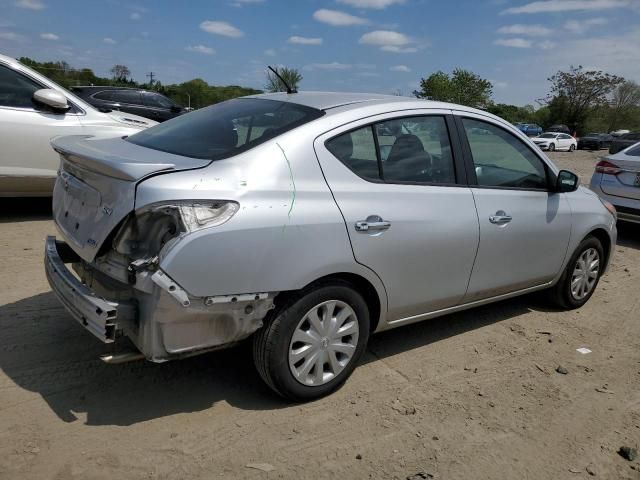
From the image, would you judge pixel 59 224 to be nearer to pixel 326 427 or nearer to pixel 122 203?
pixel 122 203

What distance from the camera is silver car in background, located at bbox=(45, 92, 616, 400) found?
2.58 meters

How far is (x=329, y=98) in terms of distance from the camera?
3592 millimetres

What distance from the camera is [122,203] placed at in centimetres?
261

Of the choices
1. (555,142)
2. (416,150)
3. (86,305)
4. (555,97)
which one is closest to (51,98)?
(86,305)

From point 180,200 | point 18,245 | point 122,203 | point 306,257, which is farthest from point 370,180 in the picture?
point 18,245

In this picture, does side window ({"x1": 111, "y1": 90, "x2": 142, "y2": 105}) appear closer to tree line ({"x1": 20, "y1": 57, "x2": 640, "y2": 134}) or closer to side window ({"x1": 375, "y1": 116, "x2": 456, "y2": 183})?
side window ({"x1": 375, "y1": 116, "x2": 456, "y2": 183})

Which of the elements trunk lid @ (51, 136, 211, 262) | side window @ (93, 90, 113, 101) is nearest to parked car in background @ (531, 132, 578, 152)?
side window @ (93, 90, 113, 101)

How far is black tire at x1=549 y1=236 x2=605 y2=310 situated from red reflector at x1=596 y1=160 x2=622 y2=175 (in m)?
3.42

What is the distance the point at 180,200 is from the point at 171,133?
1.13 meters

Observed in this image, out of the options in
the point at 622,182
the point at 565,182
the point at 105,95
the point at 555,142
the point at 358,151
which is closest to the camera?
the point at 358,151

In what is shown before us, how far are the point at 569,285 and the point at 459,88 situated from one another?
58354mm

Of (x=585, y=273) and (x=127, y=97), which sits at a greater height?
(x=127, y=97)

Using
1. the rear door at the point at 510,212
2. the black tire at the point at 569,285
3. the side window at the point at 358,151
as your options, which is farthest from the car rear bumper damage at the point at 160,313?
the black tire at the point at 569,285

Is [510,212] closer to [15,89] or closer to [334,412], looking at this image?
[334,412]
